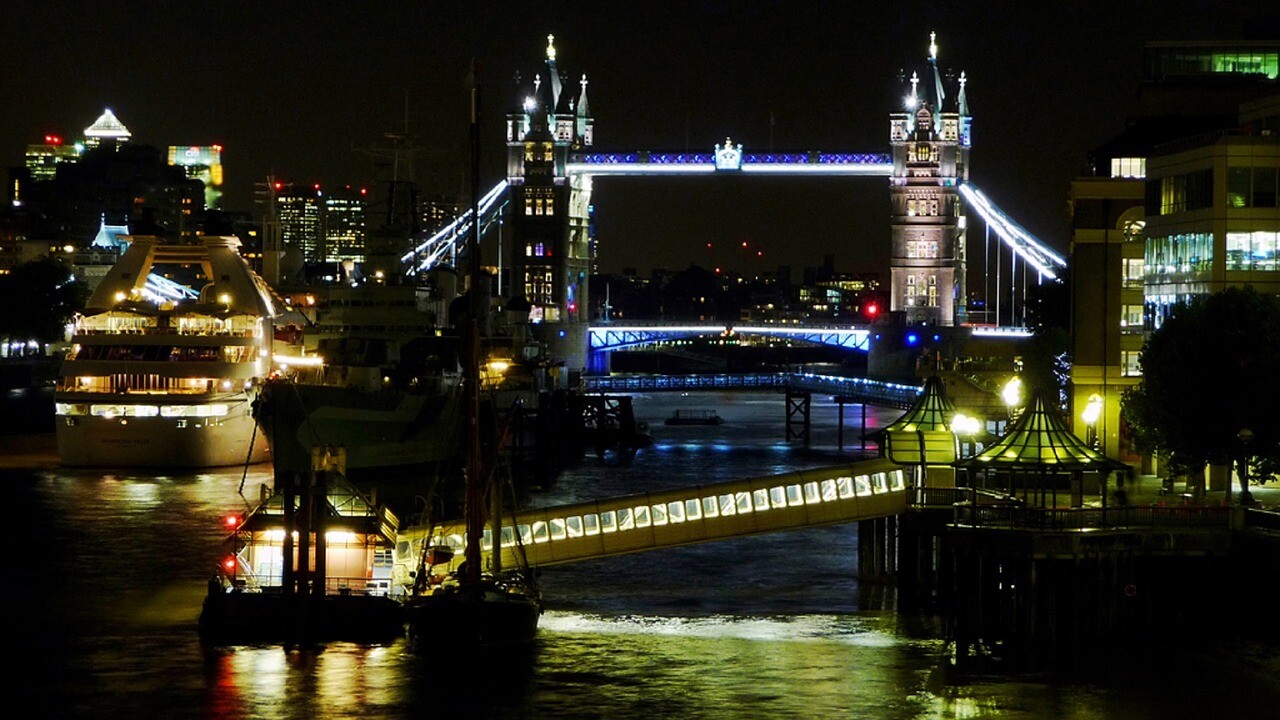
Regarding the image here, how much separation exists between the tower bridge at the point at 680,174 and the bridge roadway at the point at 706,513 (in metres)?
101

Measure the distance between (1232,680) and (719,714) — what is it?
866cm

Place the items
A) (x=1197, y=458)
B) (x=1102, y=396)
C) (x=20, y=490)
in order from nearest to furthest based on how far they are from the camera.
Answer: (x=1197, y=458)
(x=1102, y=396)
(x=20, y=490)

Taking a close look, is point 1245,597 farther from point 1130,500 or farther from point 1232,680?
point 1130,500

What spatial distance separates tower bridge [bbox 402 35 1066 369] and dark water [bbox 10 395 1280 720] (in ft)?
314

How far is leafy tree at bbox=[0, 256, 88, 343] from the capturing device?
124562 mm

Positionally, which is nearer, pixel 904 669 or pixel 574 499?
pixel 904 669

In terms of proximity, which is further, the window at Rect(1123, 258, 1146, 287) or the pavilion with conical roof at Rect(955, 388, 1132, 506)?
the window at Rect(1123, 258, 1146, 287)

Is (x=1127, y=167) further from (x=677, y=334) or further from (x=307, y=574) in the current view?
(x=677, y=334)

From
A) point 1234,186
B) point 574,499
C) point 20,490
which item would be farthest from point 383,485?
point 1234,186

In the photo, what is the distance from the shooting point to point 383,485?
7231 cm

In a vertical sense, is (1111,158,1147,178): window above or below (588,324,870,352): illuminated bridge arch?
above

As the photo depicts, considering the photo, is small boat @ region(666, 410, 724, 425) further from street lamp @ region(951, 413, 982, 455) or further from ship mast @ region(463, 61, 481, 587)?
ship mast @ region(463, 61, 481, 587)

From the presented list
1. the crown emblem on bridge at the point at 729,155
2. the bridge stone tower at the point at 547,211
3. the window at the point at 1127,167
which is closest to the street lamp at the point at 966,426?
the window at the point at 1127,167

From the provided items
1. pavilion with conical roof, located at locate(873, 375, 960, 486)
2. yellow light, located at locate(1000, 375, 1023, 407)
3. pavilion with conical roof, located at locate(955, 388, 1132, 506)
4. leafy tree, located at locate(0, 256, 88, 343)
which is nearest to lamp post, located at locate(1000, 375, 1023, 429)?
yellow light, located at locate(1000, 375, 1023, 407)
